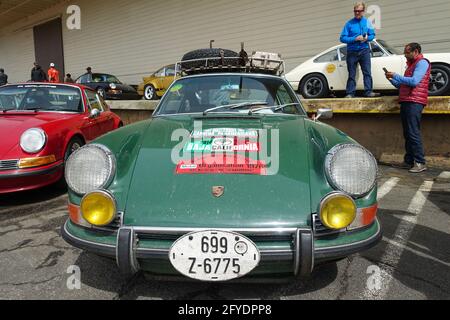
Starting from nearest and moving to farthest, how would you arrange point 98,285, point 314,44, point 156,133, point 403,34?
1. point 98,285
2. point 156,133
3. point 403,34
4. point 314,44

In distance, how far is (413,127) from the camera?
5051 mm

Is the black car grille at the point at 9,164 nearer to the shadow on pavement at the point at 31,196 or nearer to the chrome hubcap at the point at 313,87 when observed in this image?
the shadow on pavement at the point at 31,196

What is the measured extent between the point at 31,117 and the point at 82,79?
1023 cm

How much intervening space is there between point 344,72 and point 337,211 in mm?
5739

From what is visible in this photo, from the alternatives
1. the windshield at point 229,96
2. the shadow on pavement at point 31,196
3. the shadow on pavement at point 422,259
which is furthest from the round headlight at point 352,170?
the shadow on pavement at point 31,196

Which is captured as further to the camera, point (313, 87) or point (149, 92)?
point (149, 92)

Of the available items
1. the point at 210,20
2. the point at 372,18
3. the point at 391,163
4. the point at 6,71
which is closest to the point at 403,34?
the point at 372,18

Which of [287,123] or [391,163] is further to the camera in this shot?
[391,163]

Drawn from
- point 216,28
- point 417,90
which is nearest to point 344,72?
point 417,90

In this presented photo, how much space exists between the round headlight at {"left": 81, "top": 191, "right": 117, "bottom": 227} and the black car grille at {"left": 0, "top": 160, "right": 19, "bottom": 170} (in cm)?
208

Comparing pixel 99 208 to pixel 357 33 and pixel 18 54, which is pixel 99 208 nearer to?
pixel 357 33

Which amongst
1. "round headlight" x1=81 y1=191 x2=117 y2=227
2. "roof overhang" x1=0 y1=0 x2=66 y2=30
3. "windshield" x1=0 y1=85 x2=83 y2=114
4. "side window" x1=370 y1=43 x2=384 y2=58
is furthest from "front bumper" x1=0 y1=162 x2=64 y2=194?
"roof overhang" x1=0 y1=0 x2=66 y2=30

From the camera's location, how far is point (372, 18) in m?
9.61
